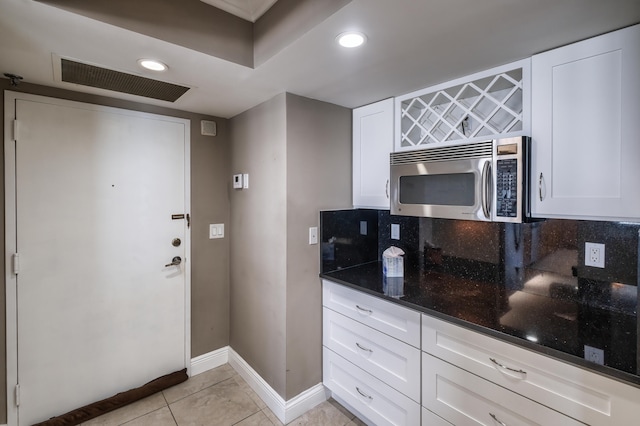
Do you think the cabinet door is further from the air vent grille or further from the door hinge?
the door hinge

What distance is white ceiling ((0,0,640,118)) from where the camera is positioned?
1.11 m

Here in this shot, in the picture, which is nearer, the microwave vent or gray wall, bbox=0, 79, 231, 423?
the microwave vent

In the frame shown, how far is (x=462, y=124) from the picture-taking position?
1756 mm

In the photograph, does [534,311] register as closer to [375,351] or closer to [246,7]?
[375,351]

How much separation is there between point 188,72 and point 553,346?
2070mm

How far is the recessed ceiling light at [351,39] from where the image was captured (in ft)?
4.14

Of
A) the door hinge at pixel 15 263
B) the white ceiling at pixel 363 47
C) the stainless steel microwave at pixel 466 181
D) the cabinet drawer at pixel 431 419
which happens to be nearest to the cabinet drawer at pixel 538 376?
the cabinet drawer at pixel 431 419

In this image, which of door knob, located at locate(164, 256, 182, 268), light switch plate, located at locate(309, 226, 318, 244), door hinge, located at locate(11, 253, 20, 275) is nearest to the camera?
A: door hinge, located at locate(11, 253, 20, 275)

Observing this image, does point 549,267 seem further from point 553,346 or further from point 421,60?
point 421,60

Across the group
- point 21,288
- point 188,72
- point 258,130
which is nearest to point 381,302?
point 258,130

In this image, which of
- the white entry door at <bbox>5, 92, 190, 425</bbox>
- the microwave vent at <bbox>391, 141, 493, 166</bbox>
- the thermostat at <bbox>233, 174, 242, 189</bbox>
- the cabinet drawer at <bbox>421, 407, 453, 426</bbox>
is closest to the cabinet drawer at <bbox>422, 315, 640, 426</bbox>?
the cabinet drawer at <bbox>421, 407, 453, 426</bbox>

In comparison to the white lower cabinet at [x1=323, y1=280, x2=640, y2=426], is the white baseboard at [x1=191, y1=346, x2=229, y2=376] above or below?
below

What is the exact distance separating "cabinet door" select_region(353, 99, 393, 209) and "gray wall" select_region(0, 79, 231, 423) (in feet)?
3.66

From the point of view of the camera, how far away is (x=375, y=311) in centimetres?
182
